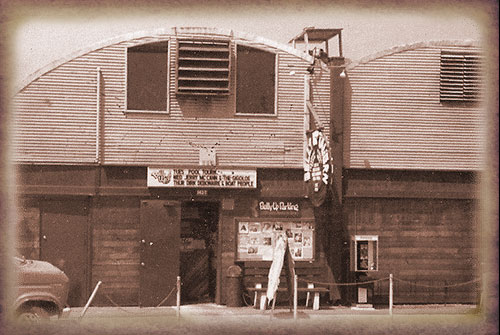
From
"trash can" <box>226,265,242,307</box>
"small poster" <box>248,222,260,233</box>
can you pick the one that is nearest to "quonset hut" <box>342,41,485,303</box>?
"small poster" <box>248,222,260,233</box>

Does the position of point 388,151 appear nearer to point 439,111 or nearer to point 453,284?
point 439,111

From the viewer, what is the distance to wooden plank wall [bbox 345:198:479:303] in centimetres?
1917

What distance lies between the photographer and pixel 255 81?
61.9ft

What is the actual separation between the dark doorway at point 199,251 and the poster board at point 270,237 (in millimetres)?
819

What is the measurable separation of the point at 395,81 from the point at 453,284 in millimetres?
6128

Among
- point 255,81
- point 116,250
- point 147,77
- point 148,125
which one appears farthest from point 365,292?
point 147,77

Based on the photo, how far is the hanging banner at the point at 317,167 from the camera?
16578 millimetres

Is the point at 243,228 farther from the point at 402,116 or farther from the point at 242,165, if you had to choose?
the point at 402,116

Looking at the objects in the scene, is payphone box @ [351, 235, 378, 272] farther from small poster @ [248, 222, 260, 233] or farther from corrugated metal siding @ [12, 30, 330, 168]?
corrugated metal siding @ [12, 30, 330, 168]

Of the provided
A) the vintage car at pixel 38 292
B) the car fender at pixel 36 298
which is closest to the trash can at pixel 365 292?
the vintage car at pixel 38 292

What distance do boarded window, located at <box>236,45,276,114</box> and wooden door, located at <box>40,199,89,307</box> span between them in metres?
5.41

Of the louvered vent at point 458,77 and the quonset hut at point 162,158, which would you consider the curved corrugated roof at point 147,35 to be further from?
the louvered vent at point 458,77

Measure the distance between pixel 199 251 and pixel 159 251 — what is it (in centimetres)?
133

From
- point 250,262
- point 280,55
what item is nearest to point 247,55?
point 280,55
